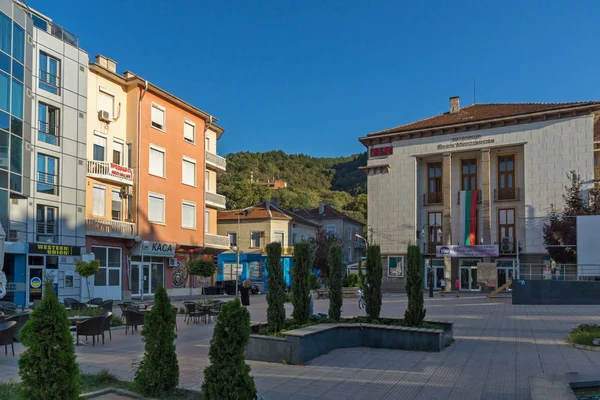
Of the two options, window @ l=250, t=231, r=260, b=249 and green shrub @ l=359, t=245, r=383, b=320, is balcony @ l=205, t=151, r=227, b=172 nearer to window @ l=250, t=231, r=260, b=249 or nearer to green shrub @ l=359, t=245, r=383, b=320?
window @ l=250, t=231, r=260, b=249

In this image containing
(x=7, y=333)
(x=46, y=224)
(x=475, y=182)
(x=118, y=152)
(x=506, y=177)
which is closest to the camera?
(x=7, y=333)

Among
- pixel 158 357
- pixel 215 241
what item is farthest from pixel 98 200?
pixel 158 357

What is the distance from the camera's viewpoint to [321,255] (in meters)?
58.7

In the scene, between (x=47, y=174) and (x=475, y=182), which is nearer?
(x=47, y=174)

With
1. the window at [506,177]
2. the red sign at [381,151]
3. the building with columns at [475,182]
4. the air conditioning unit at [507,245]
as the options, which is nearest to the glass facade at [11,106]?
the building with columns at [475,182]

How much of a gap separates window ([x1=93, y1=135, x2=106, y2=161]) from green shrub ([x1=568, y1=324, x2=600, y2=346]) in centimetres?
2739

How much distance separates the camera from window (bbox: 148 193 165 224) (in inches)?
1422

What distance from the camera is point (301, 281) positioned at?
38.8 ft

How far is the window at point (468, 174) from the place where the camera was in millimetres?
48188

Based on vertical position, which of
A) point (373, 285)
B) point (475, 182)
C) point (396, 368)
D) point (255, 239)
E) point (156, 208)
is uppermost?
point (475, 182)

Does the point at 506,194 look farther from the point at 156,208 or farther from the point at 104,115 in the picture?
the point at 104,115

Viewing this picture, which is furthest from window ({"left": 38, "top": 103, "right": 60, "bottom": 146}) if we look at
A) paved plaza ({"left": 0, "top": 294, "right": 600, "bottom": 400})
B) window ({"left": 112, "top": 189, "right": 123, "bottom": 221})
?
paved plaza ({"left": 0, "top": 294, "right": 600, "bottom": 400})

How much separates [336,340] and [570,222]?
110ft

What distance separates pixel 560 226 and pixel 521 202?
18.9 ft
